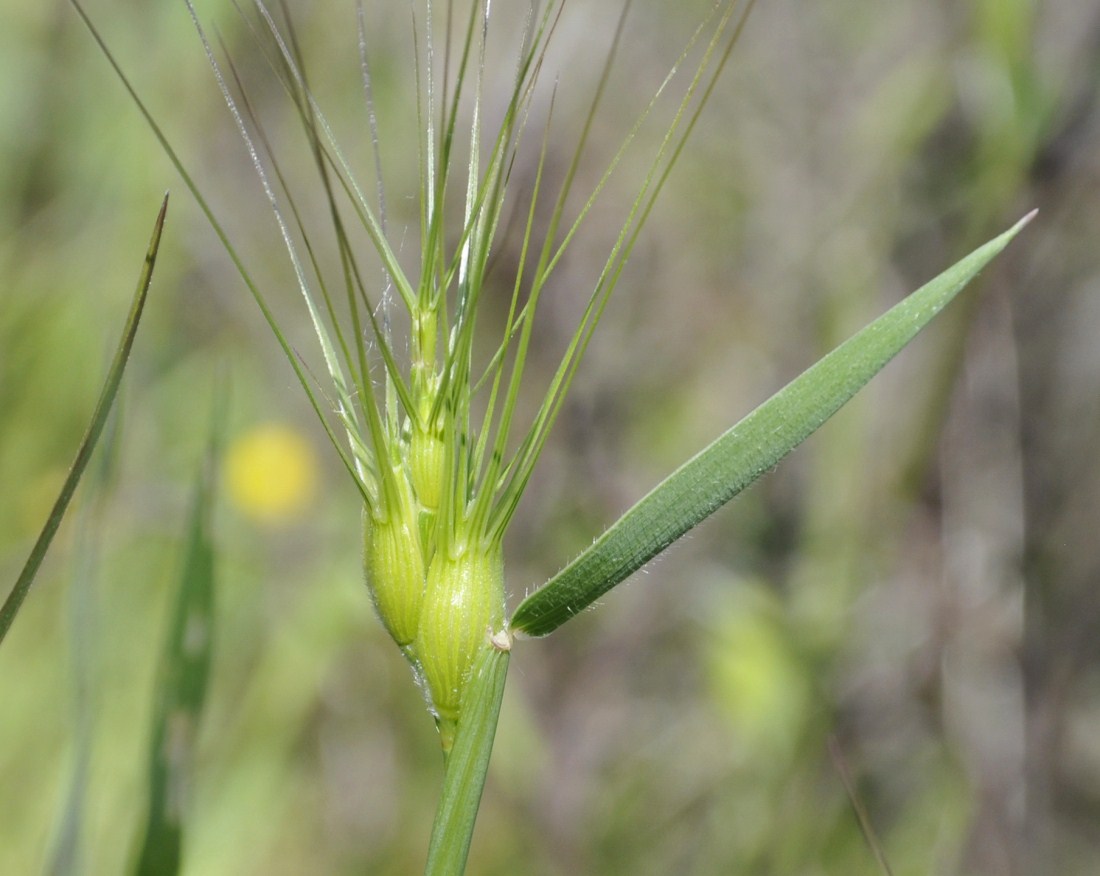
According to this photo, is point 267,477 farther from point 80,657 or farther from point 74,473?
point 74,473

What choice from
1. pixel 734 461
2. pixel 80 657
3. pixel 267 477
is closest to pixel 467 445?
pixel 734 461

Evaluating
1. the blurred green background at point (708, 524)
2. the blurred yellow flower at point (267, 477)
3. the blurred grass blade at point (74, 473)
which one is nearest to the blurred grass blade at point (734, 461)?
the blurred grass blade at point (74, 473)

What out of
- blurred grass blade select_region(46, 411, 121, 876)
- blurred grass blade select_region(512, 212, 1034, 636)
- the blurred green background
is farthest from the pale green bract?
the blurred green background

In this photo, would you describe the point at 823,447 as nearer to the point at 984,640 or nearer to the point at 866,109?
the point at 984,640

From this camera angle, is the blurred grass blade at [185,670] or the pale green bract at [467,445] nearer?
the pale green bract at [467,445]

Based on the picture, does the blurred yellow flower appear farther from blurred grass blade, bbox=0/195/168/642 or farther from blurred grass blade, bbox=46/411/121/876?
blurred grass blade, bbox=0/195/168/642

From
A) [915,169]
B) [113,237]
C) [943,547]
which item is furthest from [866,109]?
[113,237]

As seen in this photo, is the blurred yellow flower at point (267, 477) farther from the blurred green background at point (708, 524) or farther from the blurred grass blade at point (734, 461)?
the blurred grass blade at point (734, 461)
